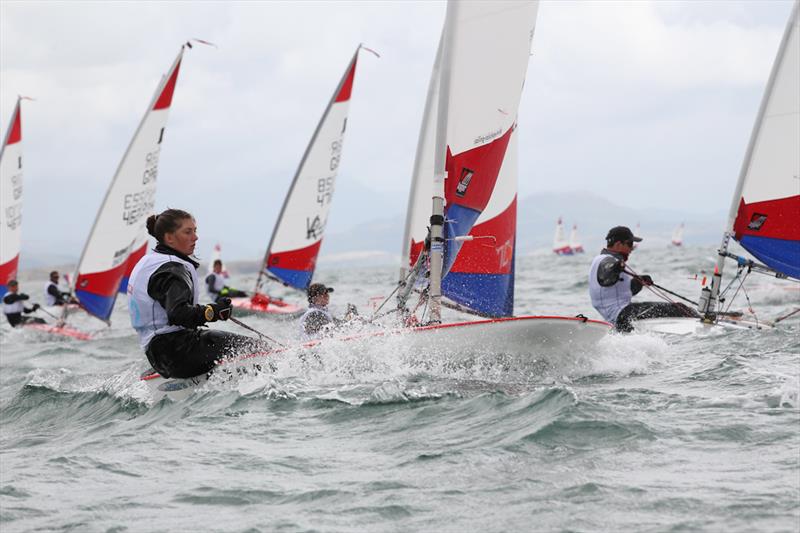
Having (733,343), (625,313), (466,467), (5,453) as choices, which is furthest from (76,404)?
(733,343)

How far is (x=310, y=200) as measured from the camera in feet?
61.5

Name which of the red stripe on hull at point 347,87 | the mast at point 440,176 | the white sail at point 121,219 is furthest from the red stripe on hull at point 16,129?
the mast at point 440,176

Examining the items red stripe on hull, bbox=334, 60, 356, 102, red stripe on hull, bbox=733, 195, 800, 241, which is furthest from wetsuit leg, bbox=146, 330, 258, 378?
red stripe on hull, bbox=334, 60, 356, 102

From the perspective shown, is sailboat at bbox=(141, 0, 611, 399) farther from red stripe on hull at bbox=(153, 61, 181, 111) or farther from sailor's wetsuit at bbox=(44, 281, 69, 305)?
sailor's wetsuit at bbox=(44, 281, 69, 305)

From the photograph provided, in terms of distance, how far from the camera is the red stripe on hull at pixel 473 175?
27.2 feet

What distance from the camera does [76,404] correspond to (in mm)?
7750

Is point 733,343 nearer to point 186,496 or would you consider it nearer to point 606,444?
point 606,444

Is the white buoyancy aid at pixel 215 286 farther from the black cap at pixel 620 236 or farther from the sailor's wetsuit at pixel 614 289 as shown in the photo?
the black cap at pixel 620 236

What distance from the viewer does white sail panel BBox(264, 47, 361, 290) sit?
60.5 feet

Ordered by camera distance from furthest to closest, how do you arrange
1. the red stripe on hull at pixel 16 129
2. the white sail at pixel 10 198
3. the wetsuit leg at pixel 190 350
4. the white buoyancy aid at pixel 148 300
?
the red stripe on hull at pixel 16 129 → the white sail at pixel 10 198 → the wetsuit leg at pixel 190 350 → the white buoyancy aid at pixel 148 300

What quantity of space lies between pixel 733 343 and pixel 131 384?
5419 millimetres

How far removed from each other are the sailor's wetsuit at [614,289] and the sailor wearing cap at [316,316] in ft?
8.29

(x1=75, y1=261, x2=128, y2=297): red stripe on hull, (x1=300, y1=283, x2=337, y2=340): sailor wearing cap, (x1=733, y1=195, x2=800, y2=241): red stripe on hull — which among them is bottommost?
(x1=75, y1=261, x2=128, y2=297): red stripe on hull

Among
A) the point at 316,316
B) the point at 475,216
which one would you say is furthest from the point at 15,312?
the point at 475,216
